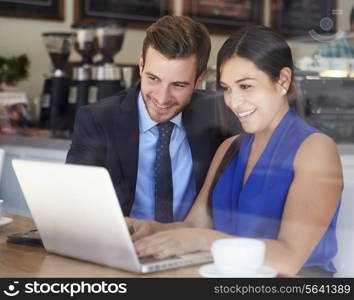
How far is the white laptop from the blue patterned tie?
0.56ft

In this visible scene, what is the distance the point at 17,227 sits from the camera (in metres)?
1.24

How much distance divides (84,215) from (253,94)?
0.27 metres

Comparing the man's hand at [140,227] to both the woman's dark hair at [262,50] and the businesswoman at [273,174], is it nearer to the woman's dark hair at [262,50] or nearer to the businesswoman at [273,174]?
the businesswoman at [273,174]

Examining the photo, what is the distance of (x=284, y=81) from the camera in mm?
956

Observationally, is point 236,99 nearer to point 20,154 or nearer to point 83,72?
point 83,72

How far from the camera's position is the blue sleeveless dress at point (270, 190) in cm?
96

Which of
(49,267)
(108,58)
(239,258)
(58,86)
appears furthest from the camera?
(58,86)

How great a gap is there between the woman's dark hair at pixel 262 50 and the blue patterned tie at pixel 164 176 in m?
0.12

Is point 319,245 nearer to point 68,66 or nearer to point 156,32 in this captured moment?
point 156,32

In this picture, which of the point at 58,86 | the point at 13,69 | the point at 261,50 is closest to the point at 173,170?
the point at 261,50

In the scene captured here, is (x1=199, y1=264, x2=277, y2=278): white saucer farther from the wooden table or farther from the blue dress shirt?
the blue dress shirt

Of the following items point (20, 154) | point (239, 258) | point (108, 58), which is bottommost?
point (20, 154)

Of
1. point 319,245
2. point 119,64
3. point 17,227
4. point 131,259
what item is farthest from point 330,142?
point 119,64

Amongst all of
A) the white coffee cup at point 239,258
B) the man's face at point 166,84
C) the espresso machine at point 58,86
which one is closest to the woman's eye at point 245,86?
the man's face at point 166,84
